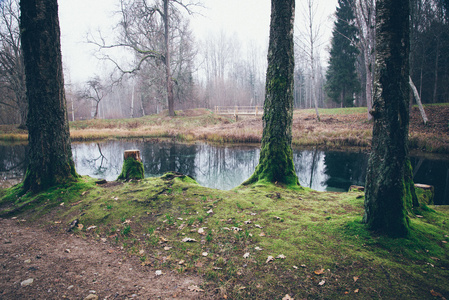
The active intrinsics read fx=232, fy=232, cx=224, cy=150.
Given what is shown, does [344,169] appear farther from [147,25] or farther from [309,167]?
[147,25]

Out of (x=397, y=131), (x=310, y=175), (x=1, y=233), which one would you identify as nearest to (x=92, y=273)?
(x=1, y=233)

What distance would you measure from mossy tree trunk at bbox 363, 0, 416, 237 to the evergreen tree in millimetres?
33624

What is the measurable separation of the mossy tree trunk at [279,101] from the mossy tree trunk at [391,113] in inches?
99.0

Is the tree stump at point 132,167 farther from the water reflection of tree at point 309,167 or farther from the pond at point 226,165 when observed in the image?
the water reflection of tree at point 309,167

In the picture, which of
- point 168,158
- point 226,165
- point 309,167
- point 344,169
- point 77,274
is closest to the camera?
point 77,274

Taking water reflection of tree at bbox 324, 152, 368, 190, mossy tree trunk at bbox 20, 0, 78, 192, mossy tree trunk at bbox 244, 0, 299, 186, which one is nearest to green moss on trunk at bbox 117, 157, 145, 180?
mossy tree trunk at bbox 20, 0, 78, 192

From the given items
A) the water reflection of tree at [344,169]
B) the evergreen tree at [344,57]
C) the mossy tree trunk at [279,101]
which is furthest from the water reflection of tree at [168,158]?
the evergreen tree at [344,57]

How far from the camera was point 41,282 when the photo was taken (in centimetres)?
239

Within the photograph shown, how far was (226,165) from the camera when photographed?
1172 cm

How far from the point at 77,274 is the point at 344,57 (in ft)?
124

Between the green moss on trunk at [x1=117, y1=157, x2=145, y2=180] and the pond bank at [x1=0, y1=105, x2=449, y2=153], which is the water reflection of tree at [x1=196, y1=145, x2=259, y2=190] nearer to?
the pond bank at [x1=0, y1=105, x2=449, y2=153]

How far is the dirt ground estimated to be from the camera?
2.28 metres

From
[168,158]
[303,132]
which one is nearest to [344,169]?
[303,132]

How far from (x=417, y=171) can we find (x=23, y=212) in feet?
40.9
